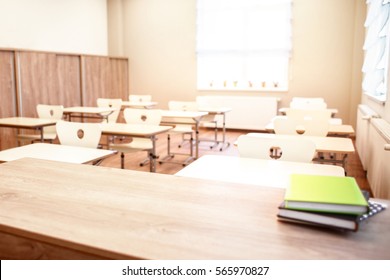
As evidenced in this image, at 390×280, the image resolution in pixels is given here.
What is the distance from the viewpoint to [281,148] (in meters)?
2.19

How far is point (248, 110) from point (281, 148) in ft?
19.4

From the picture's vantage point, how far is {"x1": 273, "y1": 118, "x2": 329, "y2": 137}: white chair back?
10.9ft

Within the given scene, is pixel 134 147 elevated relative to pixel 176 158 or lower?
elevated

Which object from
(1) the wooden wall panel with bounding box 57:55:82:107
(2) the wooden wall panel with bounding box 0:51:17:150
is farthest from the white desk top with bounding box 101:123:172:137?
(1) the wooden wall panel with bounding box 57:55:82:107

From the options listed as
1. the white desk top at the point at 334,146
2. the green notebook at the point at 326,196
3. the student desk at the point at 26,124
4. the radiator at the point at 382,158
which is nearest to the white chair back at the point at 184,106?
the student desk at the point at 26,124

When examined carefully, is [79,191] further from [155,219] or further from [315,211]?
[315,211]

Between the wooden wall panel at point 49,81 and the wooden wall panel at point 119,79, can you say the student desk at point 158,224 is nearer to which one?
the wooden wall panel at point 49,81

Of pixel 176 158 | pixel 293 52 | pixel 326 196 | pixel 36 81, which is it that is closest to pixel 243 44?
pixel 293 52

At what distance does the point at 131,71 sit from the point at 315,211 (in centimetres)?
861

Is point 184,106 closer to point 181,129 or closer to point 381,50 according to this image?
point 181,129

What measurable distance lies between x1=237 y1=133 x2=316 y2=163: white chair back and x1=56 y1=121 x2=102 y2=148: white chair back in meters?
1.21

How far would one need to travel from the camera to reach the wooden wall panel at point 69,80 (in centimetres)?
699

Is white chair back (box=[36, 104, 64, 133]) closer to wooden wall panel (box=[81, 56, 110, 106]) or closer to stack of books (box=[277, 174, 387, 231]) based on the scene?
wooden wall panel (box=[81, 56, 110, 106])

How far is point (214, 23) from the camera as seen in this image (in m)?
8.34
